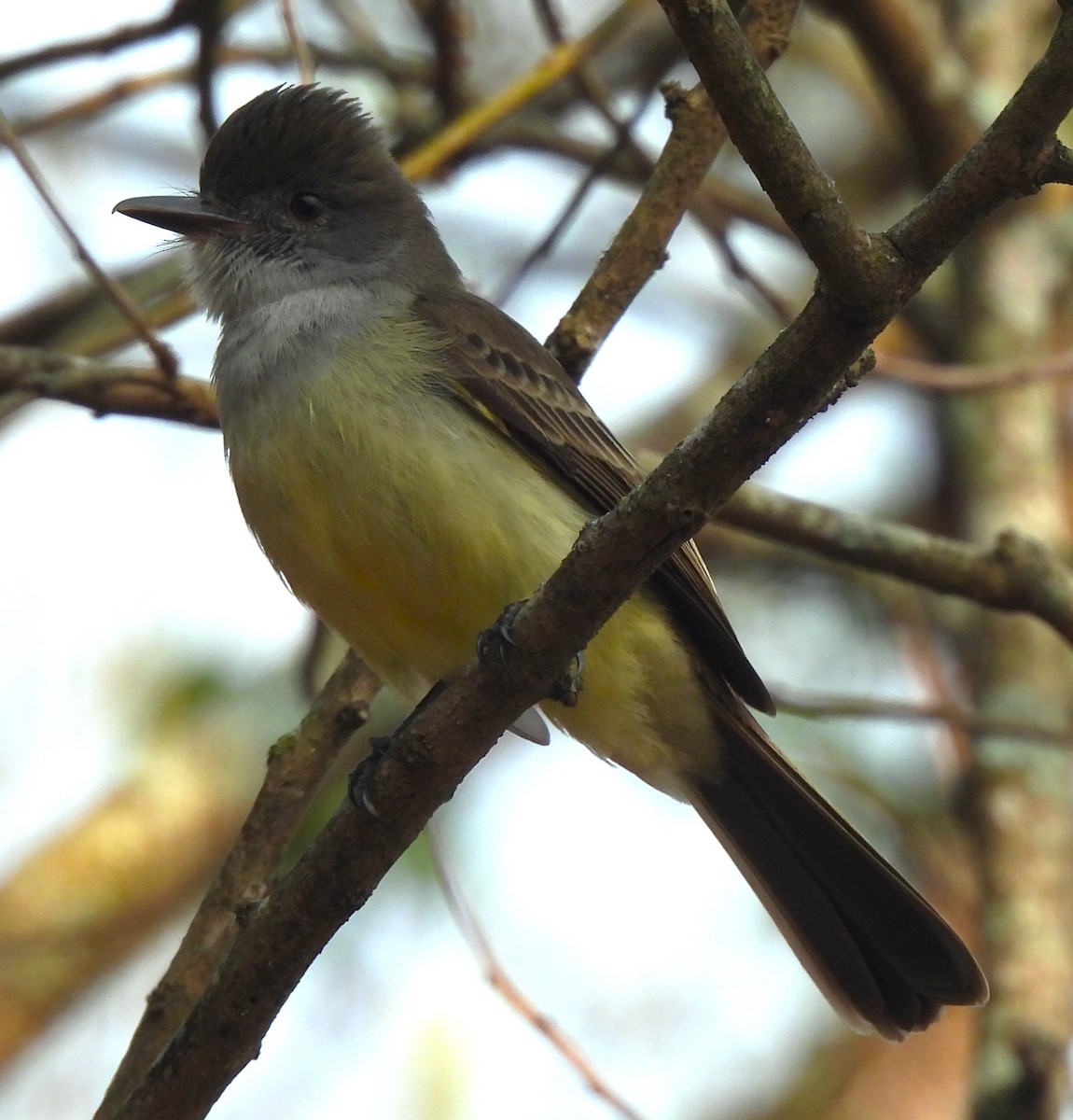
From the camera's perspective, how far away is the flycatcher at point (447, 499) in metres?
3.84

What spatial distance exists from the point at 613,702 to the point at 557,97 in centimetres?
351

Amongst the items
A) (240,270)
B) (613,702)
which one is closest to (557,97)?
(240,270)

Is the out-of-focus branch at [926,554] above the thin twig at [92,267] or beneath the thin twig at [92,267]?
above

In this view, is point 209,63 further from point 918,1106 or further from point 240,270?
point 918,1106

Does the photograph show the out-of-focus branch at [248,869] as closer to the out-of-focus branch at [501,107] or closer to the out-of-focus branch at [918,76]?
the out-of-focus branch at [501,107]

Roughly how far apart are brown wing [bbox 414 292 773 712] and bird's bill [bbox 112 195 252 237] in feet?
2.49

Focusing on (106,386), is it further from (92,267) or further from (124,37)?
(124,37)

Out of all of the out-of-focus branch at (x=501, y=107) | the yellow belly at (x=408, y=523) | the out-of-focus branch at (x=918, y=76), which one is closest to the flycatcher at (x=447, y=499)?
the yellow belly at (x=408, y=523)

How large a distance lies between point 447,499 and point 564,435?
0.53 meters

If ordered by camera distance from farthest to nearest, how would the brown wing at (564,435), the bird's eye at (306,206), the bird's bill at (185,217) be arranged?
the bird's eye at (306,206) < the bird's bill at (185,217) < the brown wing at (564,435)

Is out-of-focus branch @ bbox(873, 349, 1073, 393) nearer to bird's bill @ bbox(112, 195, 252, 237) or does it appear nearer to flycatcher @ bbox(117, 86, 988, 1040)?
flycatcher @ bbox(117, 86, 988, 1040)

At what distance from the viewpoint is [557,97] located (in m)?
6.91

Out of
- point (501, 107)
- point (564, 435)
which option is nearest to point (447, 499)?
point (564, 435)

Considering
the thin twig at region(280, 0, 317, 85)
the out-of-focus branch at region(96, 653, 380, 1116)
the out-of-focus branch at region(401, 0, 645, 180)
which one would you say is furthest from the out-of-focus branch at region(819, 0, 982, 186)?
the out-of-focus branch at region(96, 653, 380, 1116)
